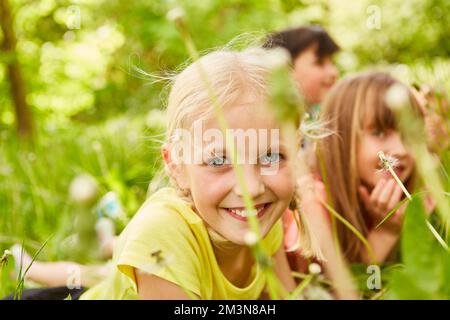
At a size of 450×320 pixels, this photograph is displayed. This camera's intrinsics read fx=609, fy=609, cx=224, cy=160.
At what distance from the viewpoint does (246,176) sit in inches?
26.4

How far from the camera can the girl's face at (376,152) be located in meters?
1.20

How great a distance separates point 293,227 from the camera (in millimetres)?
1238

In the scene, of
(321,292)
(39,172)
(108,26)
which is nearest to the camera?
(321,292)

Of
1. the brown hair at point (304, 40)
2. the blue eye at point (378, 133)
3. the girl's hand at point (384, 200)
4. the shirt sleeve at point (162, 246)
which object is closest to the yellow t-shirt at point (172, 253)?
the shirt sleeve at point (162, 246)

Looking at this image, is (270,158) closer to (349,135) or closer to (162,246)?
(162,246)

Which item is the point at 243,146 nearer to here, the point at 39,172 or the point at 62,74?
the point at 39,172

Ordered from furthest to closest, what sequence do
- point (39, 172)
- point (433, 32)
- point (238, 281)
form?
point (433, 32) → point (39, 172) → point (238, 281)

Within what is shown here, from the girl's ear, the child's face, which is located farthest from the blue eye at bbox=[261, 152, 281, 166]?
the child's face

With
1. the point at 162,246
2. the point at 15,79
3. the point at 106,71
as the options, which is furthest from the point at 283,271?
the point at 106,71

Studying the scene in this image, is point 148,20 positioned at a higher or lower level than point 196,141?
higher

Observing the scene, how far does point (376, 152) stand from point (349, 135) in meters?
0.13

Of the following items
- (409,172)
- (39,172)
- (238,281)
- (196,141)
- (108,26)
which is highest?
(108,26)
